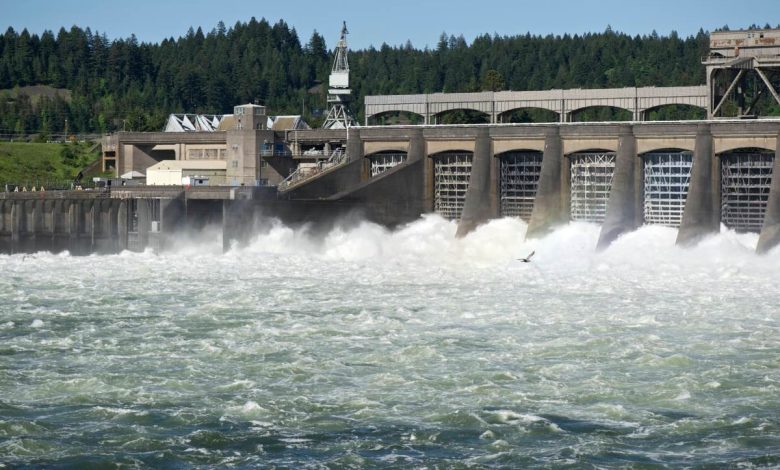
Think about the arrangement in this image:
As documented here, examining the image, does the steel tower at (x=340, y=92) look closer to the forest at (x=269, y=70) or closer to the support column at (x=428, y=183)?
the support column at (x=428, y=183)

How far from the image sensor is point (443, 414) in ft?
95.3

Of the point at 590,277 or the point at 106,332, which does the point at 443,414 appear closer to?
the point at 106,332

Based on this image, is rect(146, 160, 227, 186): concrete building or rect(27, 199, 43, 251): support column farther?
rect(146, 160, 227, 186): concrete building

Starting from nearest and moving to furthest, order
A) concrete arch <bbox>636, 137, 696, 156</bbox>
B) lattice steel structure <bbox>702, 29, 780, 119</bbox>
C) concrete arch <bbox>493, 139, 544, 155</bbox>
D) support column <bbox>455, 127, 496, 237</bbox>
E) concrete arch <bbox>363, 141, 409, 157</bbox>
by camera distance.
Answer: concrete arch <bbox>636, 137, 696, 156</bbox> → support column <bbox>455, 127, 496, 237</bbox> → concrete arch <bbox>493, 139, 544, 155</bbox> → lattice steel structure <bbox>702, 29, 780, 119</bbox> → concrete arch <bbox>363, 141, 409, 157</bbox>

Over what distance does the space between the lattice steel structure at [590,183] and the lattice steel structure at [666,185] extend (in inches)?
88.9

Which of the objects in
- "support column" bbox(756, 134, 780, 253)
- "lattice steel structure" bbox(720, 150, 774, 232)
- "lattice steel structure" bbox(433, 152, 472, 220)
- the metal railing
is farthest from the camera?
the metal railing

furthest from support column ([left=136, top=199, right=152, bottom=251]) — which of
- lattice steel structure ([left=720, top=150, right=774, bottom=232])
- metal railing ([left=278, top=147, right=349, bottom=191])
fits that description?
lattice steel structure ([left=720, top=150, right=774, bottom=232])

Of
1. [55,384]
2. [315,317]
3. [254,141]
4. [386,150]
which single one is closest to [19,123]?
[254,141]

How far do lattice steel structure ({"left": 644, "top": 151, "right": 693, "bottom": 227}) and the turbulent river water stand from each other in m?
6.45

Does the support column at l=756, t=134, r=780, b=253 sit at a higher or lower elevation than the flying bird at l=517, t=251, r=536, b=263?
higher

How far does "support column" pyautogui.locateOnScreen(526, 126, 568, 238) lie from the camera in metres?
67.0

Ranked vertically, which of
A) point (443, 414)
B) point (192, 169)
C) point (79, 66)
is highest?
point (79, 66)

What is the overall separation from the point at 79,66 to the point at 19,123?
1891 inches

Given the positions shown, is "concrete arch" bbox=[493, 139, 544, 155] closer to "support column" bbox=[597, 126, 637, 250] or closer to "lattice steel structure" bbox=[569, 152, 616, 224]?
"lattice steel structure" bbox=[569, 152, 616, 224]
